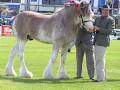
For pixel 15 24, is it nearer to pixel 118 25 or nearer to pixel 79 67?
pixel 79 67

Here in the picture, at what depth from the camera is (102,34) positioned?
1273 cm

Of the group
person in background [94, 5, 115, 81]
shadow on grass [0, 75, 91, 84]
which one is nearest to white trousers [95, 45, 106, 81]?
person in background [94, 5, 115, 81]

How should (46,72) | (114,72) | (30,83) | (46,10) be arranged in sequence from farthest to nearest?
(46,10)
(114,72)
(46,72)
(30,83)

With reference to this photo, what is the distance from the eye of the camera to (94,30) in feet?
41.5

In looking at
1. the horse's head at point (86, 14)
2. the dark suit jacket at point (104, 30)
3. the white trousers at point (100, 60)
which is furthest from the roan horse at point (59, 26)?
the white trousers at point (100, 60)

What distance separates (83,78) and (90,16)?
2.21 meters

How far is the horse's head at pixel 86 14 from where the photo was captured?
1262cm

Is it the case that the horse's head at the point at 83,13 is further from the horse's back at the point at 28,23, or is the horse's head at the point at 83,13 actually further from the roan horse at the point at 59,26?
the horse's back at the point at 28,23

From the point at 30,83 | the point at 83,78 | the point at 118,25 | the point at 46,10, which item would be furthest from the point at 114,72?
the point at 46,10

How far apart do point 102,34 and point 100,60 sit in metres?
0.76

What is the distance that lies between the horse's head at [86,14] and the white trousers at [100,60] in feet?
2.32

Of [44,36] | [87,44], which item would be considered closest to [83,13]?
[87,44]

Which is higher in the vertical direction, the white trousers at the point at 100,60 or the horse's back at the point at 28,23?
the horse's back at the point at 28,23

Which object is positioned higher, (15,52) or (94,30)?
(94,30)
